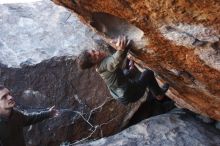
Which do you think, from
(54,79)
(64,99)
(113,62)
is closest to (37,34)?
(54,79)

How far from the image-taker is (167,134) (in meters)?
5.31

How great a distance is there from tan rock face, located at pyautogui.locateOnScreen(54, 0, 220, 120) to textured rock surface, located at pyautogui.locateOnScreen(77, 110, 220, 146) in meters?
0.37

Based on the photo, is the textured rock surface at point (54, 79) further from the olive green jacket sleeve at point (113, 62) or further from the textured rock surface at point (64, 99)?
the olive green jacket sleeve at point (113, 62)

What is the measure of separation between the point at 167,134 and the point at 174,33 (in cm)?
216

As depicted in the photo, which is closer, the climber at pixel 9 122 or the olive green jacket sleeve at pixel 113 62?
the olive green jacket sleeve at pixel 113 62

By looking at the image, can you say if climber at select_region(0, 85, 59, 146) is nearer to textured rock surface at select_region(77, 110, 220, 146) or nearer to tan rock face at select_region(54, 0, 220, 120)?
textured rock surface at select_region(77, 110, 220, 146)

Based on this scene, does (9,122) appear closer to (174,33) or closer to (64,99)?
(64,99)

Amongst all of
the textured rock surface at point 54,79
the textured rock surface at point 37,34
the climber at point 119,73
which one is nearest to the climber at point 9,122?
the climber at point 119,73

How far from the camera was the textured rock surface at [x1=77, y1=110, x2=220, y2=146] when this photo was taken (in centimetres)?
517

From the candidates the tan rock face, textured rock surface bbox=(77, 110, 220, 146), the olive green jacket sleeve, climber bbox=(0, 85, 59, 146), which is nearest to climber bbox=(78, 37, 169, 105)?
the olive green jacket sleeve

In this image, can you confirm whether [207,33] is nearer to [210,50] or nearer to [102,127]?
[210,50]

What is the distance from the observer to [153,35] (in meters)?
3.79

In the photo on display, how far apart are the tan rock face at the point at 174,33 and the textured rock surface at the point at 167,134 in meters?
0.37

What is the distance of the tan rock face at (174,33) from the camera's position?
9.95 feet
